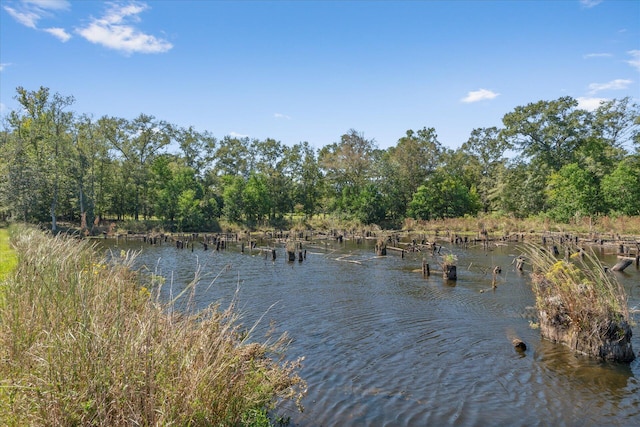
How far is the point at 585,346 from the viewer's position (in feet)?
33.4

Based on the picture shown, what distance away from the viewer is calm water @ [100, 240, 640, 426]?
7.72m

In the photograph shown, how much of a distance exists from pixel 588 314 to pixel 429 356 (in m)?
3.85

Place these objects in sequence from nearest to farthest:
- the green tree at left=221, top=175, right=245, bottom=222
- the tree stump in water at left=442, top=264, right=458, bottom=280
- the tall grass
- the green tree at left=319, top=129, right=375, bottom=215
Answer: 1. the tall grass
2. the tree stump in water at left=442, top=264, right=458, bottom=280
3. the green tree at left=221, top=175, right=245, bottom=222
4. the green tree at left=319, top=129, right=375, bottom=215

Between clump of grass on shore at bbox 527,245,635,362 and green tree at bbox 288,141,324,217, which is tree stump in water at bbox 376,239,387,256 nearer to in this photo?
clump of grass on shore at bbox 527,245,635,362

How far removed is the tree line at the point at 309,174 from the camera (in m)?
46.7

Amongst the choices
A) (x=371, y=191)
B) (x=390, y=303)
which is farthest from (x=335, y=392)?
(x=371, y=191)

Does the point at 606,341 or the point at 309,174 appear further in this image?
the point at 309,174

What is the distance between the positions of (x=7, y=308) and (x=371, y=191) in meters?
55.9

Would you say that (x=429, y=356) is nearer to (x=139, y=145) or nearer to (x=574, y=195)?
(x=574, y=195)

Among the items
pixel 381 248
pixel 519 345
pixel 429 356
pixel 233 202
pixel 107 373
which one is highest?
pixel 233 202

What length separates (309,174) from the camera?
221 ft

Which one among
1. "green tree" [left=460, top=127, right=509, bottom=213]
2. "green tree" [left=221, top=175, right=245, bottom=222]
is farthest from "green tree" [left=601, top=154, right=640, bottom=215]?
"green tree" [left=221, top=175, right=245, bottom=222]

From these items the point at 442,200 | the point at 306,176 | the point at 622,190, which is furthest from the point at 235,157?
the point at 622,190

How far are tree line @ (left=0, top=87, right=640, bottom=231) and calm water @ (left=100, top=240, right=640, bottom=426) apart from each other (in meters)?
31.5
